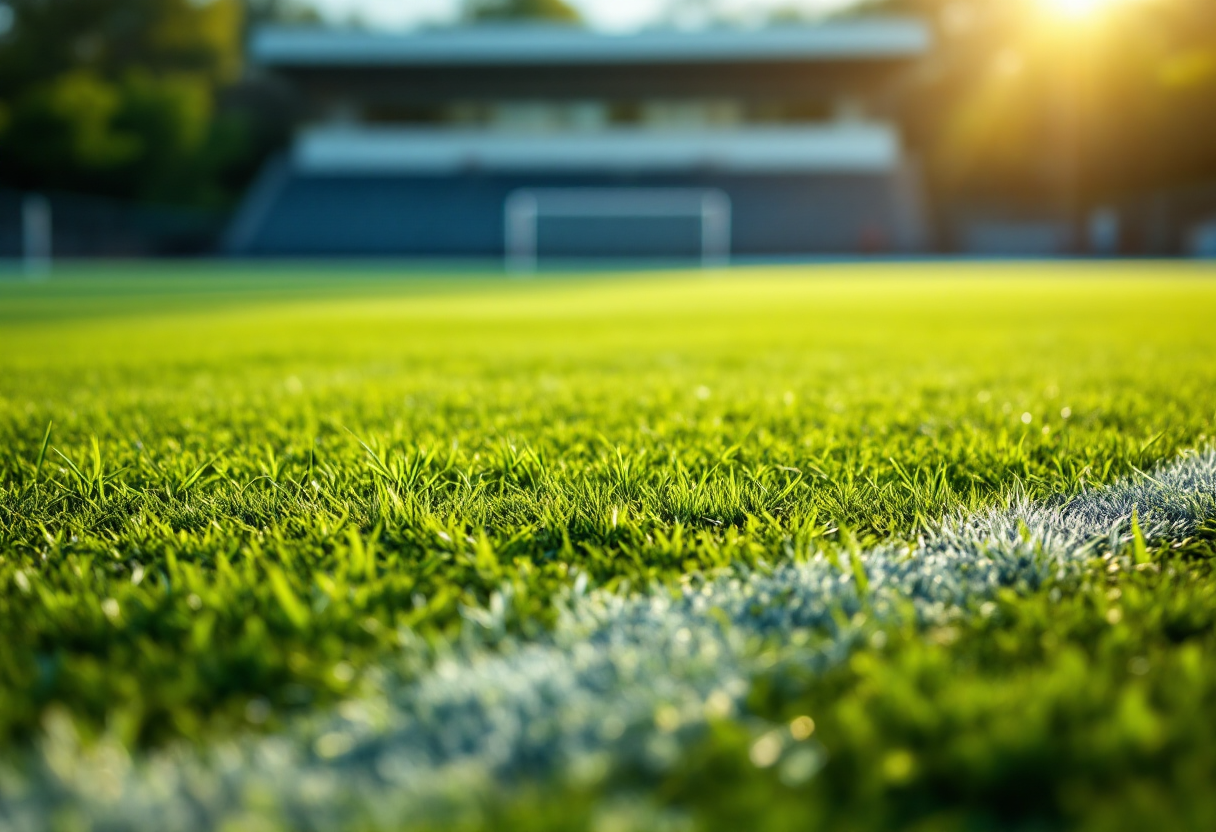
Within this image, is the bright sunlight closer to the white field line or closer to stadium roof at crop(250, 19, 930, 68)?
stadium roof at crop(250, 19, 930, 68)

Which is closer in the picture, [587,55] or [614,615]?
[614,615]

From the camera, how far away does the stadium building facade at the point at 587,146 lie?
3297 cm

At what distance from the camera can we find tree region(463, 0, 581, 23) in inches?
1934

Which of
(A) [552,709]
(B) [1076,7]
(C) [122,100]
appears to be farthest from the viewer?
(C) [122,100]

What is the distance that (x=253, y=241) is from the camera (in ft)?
110

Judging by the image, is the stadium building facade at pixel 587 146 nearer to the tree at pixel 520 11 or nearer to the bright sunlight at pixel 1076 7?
the bright sunlight at pixel 1076 7

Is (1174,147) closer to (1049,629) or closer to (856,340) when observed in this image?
(856,340)

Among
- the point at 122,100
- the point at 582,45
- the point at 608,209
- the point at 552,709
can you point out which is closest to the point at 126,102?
the point at 122,100

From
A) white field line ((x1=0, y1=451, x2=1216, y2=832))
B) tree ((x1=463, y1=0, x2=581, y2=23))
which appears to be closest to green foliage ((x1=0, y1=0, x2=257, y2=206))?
tree ((x1=463, y1=0, x2=581, y2=23))

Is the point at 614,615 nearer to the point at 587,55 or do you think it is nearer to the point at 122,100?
the point at 587,55

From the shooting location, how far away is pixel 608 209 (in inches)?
1313

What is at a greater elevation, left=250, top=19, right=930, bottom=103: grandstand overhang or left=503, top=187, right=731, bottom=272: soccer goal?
left=250, top=19, right=930, bottom=103: grandstand overhang

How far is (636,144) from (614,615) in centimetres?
3521

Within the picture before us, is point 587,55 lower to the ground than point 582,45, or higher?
lower
